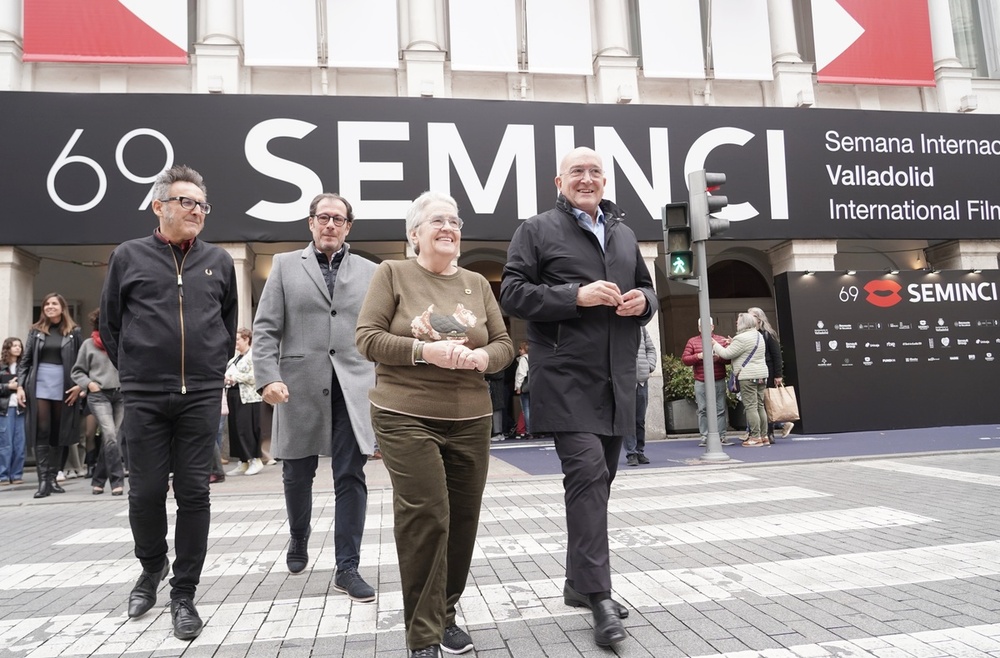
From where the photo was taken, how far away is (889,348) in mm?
13414

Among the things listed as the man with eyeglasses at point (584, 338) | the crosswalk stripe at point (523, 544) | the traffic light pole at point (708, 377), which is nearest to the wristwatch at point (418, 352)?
the man with eyeglasses at point (584, 338)

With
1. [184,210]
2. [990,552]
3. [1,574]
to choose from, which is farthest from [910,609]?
[1,574]

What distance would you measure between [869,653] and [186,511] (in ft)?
10.4

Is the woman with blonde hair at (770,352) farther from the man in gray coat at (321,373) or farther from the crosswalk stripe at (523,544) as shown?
the man in gray coat at (321,373)

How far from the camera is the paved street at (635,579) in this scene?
10.2 feet

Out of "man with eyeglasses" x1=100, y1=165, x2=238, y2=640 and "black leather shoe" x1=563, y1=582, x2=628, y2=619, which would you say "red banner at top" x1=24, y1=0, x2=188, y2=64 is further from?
"black leather shoe" x1=563, y1=582, x2=628, y2=619

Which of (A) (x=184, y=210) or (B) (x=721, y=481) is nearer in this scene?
(A) (x=184, y=210)

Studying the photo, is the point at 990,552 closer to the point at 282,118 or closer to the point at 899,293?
the point at 899,293

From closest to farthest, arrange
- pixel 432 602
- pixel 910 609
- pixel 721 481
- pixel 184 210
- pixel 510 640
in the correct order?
pixel 432 602, pixel 510 640, pixel 910 609, pixel 184 210, pixel 721 481

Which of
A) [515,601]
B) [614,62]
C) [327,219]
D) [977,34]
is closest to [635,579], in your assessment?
[515,601]

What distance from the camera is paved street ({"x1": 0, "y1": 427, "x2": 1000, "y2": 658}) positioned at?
311cm

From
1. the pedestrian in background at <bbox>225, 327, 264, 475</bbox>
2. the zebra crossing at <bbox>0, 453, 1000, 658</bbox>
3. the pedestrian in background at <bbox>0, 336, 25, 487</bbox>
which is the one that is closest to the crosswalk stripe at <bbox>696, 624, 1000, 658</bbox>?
the zebra crossing at <bbox>0, 453, 1000, 658</bbox>

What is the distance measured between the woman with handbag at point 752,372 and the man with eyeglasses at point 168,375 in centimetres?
912

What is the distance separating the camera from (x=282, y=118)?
40.9 feet
